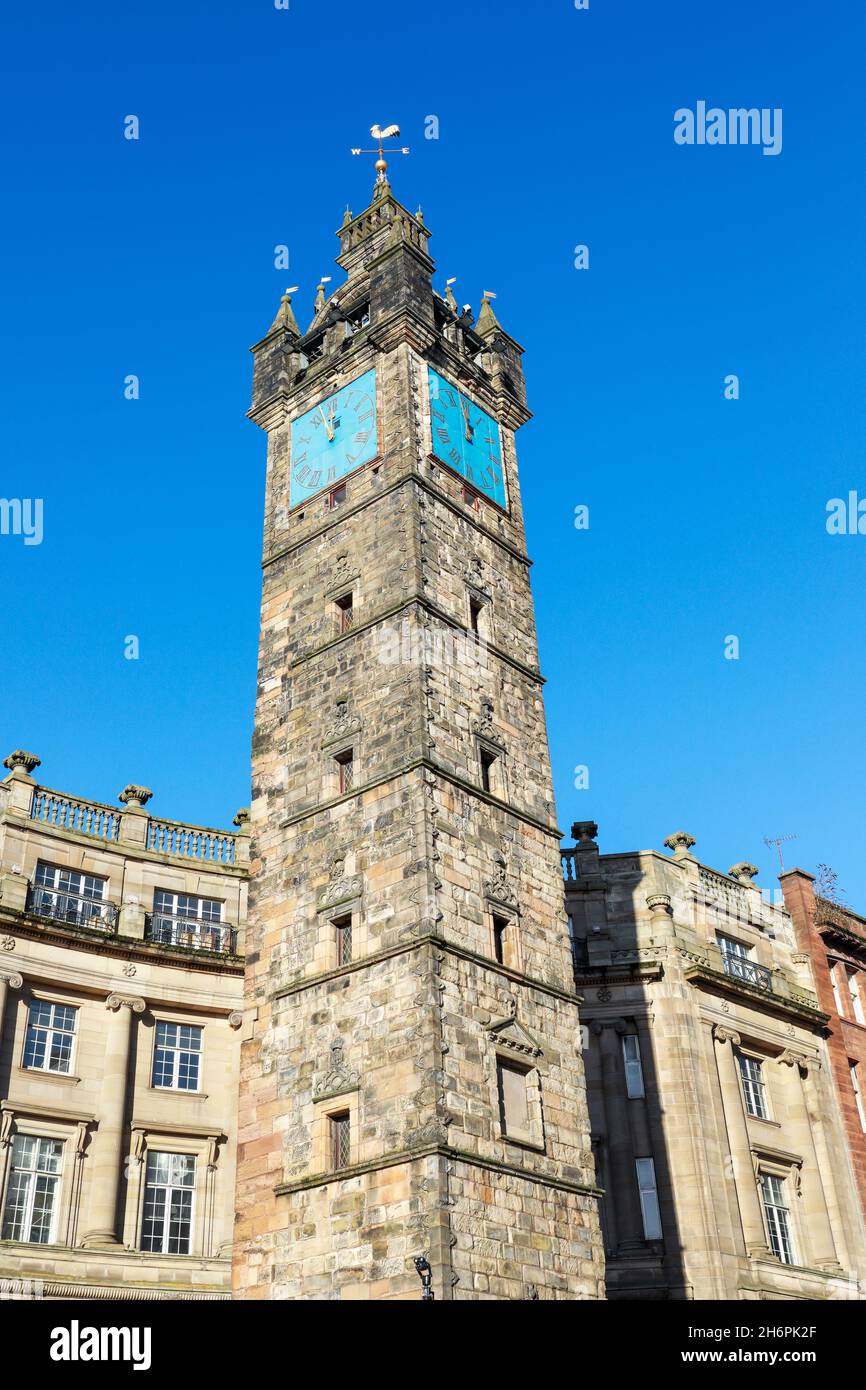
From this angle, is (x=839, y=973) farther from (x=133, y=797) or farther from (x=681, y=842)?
(x=133, y=797)

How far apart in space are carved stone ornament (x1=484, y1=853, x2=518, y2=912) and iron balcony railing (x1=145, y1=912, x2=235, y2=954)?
34.1 feet

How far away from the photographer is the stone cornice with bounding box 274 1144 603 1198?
26.7 m

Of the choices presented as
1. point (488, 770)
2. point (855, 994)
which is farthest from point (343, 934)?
point (855, 994)

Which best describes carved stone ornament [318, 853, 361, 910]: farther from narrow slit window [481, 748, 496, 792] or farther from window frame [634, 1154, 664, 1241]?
window frame [634, 1154, 664, 1241]

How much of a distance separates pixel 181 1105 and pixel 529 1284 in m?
12.8

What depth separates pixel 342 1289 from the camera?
27.0 meters

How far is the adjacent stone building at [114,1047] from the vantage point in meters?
33.4

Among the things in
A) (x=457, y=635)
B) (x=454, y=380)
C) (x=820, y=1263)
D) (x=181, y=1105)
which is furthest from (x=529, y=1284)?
(x=454, y=380)

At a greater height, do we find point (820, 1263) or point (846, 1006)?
point (846, 1006)

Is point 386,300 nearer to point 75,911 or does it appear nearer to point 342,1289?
point 75,911

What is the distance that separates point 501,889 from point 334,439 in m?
15.3

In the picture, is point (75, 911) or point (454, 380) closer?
point (75, 911)

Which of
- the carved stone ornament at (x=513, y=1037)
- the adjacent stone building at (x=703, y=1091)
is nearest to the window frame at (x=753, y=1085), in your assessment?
the adjacent stone building at (x=703, y=1091)
